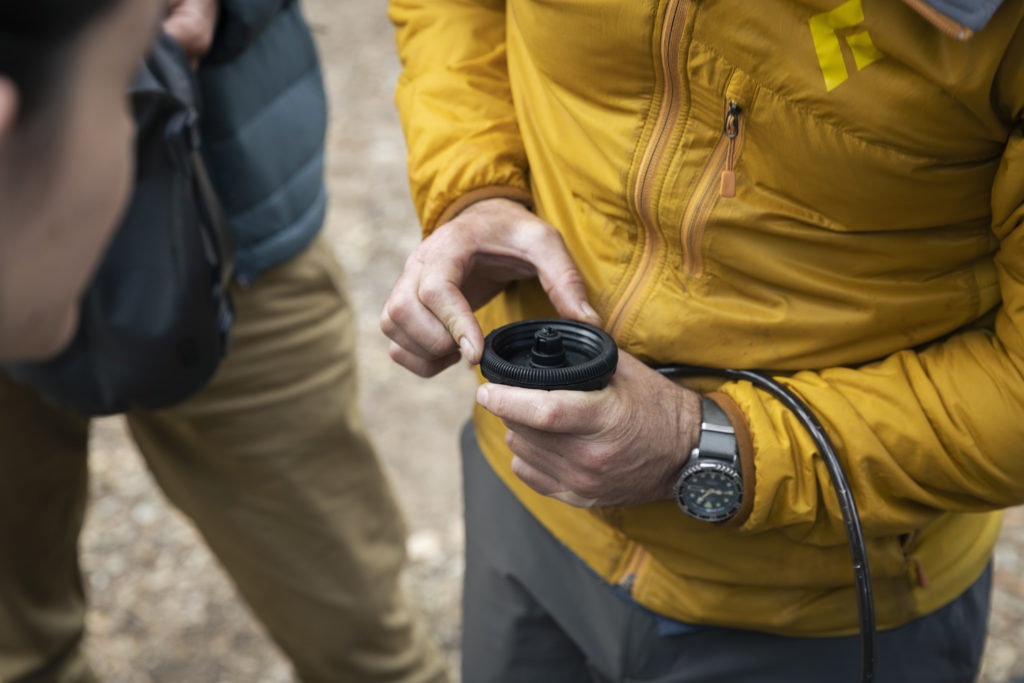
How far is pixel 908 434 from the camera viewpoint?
1.33 meters

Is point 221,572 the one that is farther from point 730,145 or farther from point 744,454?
point 730,145

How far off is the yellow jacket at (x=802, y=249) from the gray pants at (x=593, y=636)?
0.16ft

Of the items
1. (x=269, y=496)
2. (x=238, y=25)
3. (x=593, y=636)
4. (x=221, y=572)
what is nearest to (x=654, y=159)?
(x=593, y=636)

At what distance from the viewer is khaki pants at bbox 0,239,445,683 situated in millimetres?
2375

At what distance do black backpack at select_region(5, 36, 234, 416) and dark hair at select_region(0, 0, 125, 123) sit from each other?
3.59 ft

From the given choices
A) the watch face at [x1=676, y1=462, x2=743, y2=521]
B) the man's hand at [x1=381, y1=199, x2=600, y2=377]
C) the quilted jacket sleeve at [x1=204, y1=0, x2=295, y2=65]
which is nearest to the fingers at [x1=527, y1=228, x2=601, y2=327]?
the man's hand at [x1=381, y1=199, x2=600, y2=377]

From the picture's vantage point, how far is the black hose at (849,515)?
1339mm

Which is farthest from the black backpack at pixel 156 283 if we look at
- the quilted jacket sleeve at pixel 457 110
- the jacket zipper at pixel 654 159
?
the jacket zipper at pixel 654 159

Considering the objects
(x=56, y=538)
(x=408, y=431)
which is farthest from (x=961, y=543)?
(x=408, y=431)

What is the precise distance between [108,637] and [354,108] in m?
3.28

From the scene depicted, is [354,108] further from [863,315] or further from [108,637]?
[863,315]

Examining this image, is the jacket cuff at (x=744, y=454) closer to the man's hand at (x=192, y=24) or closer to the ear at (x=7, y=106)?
the ear at (x=7, y=106)

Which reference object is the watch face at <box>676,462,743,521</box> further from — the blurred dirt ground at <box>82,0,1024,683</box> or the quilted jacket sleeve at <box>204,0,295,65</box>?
the blurred dirt ground at <box>82,0,1024,683</box>

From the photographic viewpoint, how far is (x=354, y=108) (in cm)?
572
